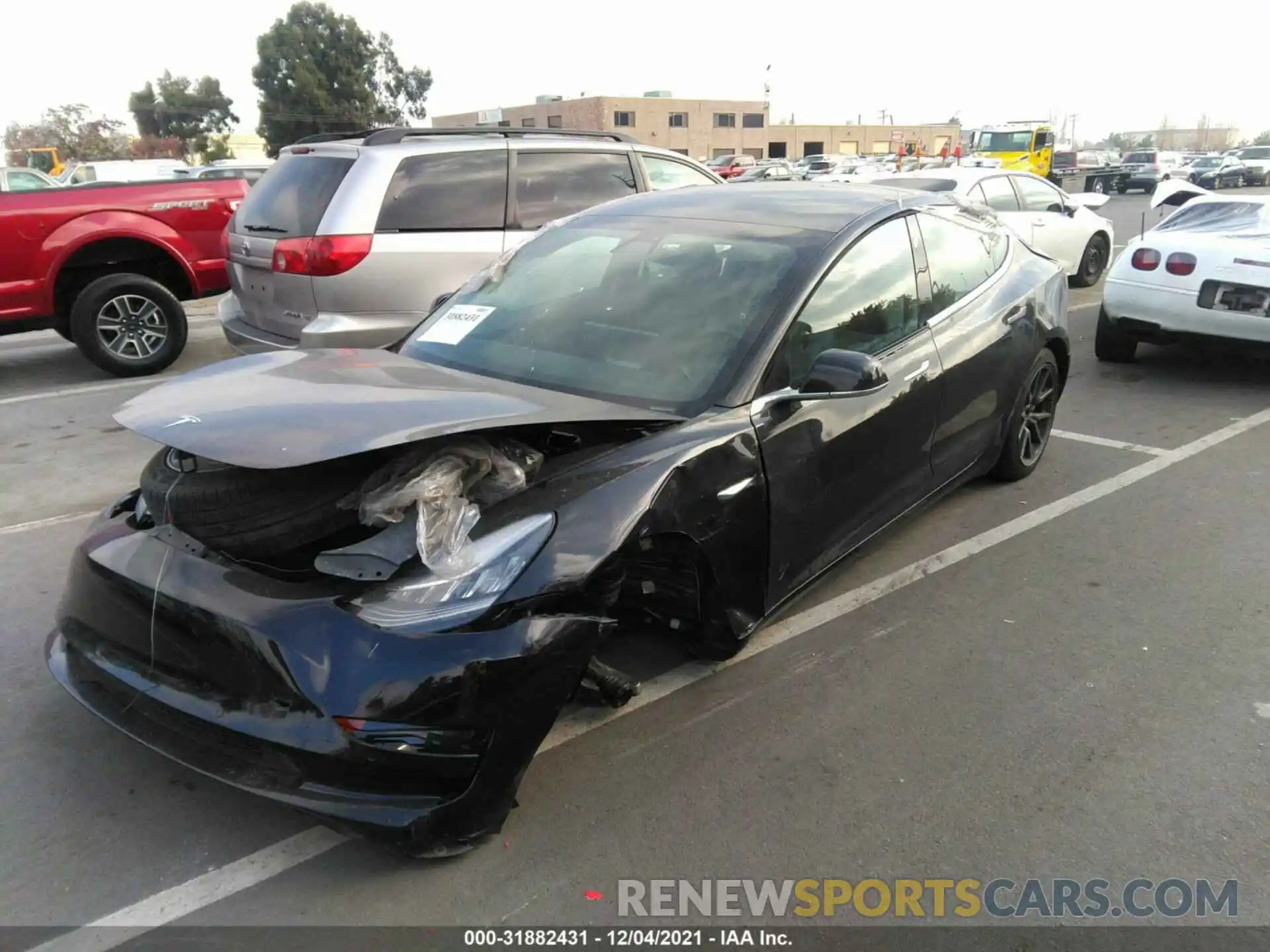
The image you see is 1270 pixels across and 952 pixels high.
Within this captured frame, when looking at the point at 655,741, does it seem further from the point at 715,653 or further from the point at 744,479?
the point at 744,479

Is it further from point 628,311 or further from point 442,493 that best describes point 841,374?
point 442,493

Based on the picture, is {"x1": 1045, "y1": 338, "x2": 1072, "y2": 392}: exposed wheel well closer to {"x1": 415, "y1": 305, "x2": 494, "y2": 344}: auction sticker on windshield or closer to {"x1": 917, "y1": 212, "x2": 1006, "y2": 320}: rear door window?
{"x1": 917, "y1": 212, "x2": 1006, "y2": 320}: rear door window

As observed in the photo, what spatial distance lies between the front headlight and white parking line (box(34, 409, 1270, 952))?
2.49 ft

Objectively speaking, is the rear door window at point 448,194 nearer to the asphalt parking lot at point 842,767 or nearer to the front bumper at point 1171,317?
the asphalt parking lot at point 842,767

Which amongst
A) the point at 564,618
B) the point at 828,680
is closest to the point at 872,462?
the point at 828,680

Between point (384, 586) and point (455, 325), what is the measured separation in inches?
67.4

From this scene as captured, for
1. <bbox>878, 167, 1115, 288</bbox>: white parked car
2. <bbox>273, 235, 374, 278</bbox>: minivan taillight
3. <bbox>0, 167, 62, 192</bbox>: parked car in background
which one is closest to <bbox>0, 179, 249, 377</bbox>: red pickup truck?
<bbox>273, 235, 374, 278</bbox>: minivan taillight

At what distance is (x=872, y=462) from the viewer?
3.59 m

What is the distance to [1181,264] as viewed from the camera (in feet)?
Answer: 23.4

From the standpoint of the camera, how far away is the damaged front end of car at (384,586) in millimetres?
2213

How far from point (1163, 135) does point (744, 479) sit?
6678 inches

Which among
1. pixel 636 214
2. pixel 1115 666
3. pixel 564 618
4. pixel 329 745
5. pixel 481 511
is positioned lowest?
pixel 1115 666

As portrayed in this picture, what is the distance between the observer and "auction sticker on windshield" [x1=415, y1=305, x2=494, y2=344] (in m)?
3.71

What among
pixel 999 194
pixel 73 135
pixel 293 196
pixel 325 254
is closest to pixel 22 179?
pixel 293 196
